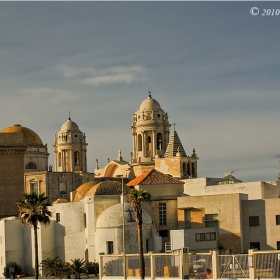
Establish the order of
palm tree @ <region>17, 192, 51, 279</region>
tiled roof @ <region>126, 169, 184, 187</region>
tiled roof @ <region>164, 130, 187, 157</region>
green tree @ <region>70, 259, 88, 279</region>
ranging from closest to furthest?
palm tree @ <region>17, 192, 51, 279</region>, green tree @ <region>70, 259, 88, 279</region>, tiled roof @ <region>126, 169, 184, 187</region>, tiled roof @ <region>164, 130, 187, 157</region>

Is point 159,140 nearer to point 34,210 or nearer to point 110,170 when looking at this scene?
point 110,170

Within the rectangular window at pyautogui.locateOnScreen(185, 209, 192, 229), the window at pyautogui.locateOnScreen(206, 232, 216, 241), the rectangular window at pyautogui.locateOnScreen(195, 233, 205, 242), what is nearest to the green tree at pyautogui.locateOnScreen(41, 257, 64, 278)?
the rectangular window at pyautogui.locateOnScreen(195, 233, 205, 242)

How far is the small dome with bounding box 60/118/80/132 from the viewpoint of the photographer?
115375 millimetres

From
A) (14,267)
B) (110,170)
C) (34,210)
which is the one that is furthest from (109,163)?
(34,210)

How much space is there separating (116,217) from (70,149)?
52.6 m

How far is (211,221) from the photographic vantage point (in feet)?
228

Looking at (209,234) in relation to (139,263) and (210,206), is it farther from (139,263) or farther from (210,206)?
(139,263)

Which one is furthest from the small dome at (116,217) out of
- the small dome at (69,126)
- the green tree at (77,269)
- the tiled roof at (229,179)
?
the small dome at (69,126)

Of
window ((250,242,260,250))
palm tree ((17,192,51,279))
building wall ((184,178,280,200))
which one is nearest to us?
palm tree ((17,192,51,279))

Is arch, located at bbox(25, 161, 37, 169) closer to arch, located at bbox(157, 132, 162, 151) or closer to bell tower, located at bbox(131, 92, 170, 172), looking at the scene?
bell tower, located at bbox(131, 92, 170, 172)

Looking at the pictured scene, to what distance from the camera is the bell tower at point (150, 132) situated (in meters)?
108

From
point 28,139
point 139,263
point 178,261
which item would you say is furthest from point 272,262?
point 28,139

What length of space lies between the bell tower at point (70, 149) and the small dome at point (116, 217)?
50699mm

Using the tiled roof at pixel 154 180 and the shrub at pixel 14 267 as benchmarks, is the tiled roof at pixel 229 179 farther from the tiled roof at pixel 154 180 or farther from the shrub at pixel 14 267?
the shrub at pixel 14 267
